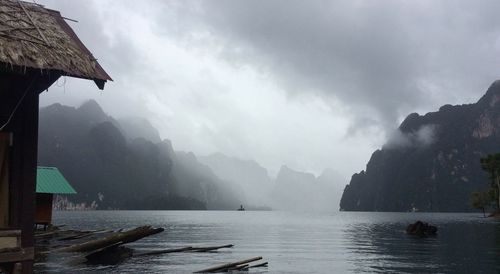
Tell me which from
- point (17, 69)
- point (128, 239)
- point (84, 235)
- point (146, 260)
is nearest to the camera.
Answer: point (17, 69)

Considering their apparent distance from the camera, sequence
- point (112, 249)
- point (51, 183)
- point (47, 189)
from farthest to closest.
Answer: point (51, 183)
point (47, 189)
point (112, 249)

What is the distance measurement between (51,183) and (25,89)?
105 feet

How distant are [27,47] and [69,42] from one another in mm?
1375

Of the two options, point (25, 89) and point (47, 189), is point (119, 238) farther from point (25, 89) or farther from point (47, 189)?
point (25, 89)

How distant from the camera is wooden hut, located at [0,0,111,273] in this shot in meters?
10.5

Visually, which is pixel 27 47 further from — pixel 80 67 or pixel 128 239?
pixel 128 239

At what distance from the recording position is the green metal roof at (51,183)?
1563 inches

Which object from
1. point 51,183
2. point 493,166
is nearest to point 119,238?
point 51,183

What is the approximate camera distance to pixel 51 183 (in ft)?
134

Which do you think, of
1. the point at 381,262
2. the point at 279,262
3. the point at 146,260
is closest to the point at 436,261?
the point at 381,262

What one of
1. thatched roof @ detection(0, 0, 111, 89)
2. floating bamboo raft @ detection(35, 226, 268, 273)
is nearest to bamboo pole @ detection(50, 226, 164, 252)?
floating bamboo raft @ detection(35, 226, 268, 273)

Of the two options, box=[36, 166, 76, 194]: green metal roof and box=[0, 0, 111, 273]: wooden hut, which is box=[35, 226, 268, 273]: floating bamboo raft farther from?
box=[0, 0, 111, 273]: wooden hut

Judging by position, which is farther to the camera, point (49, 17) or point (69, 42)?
point (49, 17)

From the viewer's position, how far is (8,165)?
1099cm
